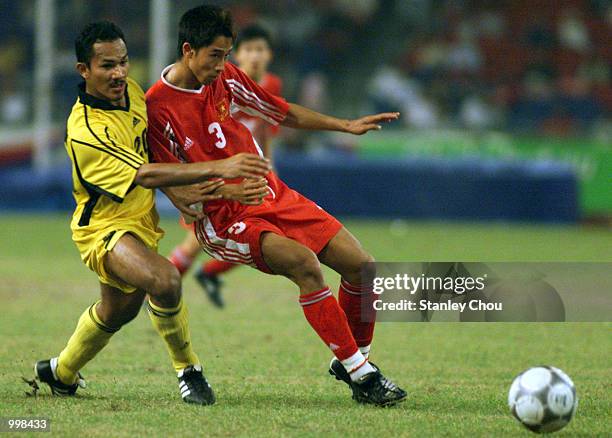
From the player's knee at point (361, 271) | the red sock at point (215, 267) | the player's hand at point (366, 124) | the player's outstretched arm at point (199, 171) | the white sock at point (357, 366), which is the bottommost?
the white sock at point (357, 366)

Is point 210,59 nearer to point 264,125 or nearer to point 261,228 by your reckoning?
point 261,228

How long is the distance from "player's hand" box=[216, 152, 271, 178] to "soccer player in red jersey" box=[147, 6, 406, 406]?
0.57 feet

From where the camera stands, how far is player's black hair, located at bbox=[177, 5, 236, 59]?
18.0 ft

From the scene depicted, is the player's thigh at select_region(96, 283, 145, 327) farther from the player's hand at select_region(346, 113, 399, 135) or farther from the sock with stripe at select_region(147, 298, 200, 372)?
the player's hand at select_region(346, 113, 399, 135)

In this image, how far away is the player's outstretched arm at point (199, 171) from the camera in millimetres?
5098

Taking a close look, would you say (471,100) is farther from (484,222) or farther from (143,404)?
(143,404)

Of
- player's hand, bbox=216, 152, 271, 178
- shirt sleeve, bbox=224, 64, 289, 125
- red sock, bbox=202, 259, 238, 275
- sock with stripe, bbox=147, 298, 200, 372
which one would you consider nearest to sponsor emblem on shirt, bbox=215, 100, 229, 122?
shirt sleeve, bbox=224, 64, 289, 125

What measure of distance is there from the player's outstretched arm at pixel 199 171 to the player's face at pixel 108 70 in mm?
485

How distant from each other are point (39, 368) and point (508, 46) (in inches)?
695

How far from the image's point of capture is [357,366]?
5512mm

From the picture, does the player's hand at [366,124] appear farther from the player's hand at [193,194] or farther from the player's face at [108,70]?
the player's face at [108,70]

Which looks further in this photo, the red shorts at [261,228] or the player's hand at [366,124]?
the player's hand at [366,124]

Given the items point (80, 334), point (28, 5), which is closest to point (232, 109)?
point (80, 334)

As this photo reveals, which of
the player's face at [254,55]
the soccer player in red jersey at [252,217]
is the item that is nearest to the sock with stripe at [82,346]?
the soccer player in red jersey at [252,217]
